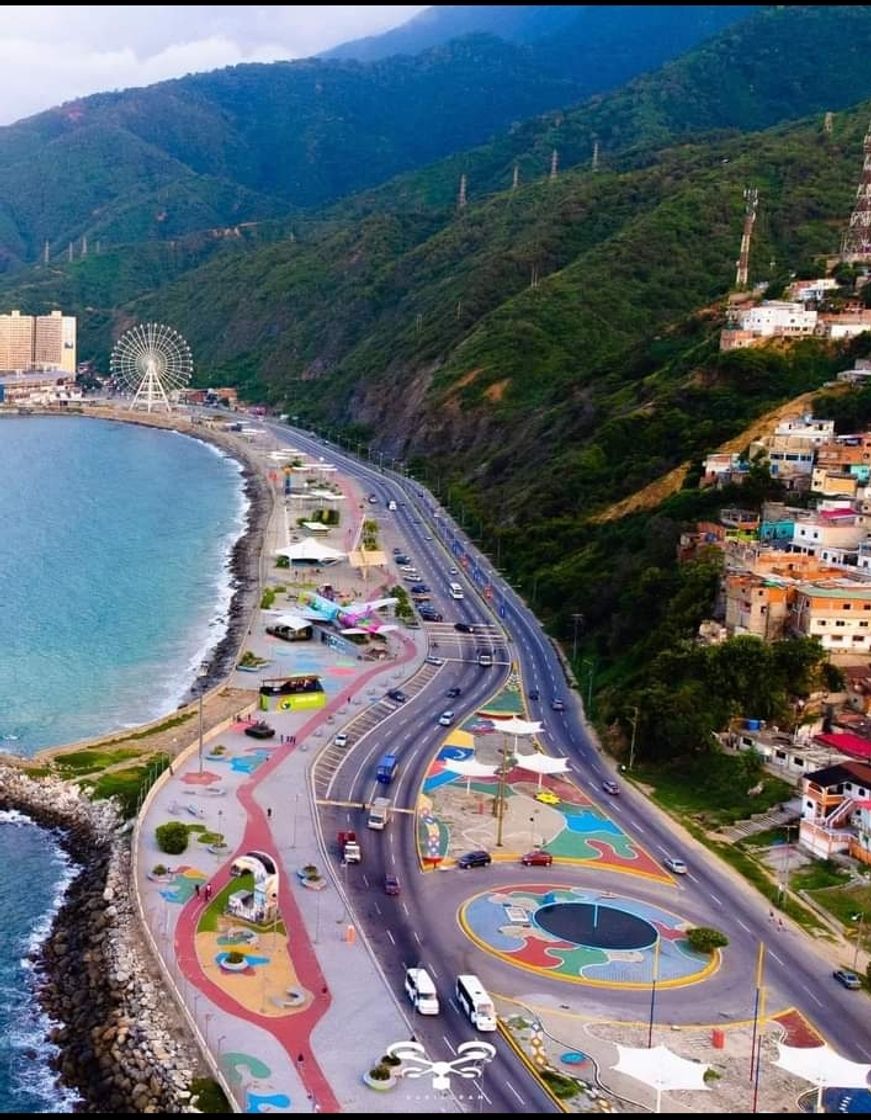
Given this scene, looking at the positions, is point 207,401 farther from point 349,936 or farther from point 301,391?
point 349,936

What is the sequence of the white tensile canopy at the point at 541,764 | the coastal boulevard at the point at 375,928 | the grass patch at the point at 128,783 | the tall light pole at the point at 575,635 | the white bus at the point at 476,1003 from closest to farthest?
the coastal boulevard at the point at 375,928
the white bus at the point at 476,1003
the grass patch at the point at 128,783
the white tensile canopy at the point at 541,764
the tall light pole at the point at 575,635

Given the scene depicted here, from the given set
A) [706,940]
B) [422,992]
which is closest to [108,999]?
[422,992]

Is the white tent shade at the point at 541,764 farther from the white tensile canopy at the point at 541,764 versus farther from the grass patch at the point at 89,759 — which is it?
the grass patch at the point at 89,759

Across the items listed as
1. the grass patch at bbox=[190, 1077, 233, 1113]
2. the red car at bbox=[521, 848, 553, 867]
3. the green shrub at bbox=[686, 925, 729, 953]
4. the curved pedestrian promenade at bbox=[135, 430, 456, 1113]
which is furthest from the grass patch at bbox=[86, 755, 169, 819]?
the green shrub at bbox=[686, 925, 729, 953]

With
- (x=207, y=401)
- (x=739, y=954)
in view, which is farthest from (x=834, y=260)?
(x=207, y=401)

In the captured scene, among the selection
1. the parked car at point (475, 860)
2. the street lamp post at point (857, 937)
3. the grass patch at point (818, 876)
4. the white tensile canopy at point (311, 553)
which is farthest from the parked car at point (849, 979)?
the white tensile canopy at point (311, 553)

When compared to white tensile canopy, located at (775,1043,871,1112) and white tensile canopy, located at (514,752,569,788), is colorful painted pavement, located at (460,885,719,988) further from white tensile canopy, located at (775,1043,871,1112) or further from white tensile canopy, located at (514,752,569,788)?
white tensile canopy, located at (514,752,569,788)

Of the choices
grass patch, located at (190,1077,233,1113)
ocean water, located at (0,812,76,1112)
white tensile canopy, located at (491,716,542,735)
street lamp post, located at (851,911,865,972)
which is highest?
white tensile canopy, located at (491,716,542,735)
